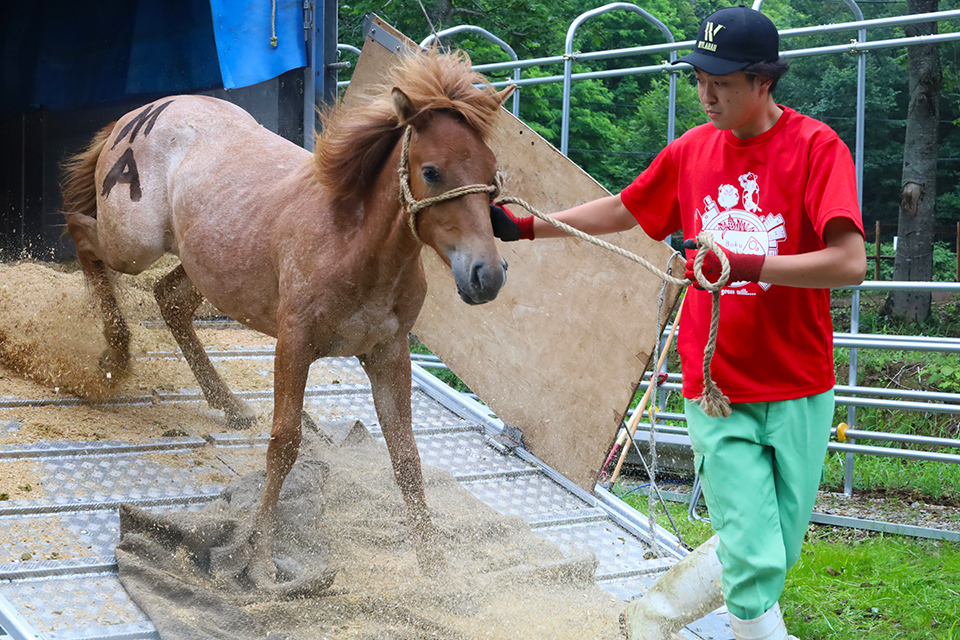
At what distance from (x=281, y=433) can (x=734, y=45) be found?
212 centimetres

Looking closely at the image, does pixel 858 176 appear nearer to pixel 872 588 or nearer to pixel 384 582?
pixel 872 588

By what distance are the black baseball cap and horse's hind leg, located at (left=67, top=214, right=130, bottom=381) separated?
3.48 metres


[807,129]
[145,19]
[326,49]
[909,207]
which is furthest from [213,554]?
[909,207]

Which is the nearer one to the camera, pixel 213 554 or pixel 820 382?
pixel 820 382

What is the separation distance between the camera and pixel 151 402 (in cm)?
460

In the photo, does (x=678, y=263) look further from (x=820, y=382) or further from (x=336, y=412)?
(x=336, y=412)

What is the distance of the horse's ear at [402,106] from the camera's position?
2.80 m

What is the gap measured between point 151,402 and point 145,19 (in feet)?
9.90

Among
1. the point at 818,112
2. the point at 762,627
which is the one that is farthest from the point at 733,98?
the point at 818,112

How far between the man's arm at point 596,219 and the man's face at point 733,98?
632 millimetres

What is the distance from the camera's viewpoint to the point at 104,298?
4746mm

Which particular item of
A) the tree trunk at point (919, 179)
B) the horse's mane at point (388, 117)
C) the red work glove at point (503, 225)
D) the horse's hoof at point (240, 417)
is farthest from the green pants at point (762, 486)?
the tree trunk at point (919, 179)

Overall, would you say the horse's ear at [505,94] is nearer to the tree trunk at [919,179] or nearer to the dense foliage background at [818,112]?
the tree trunk at [919,179]

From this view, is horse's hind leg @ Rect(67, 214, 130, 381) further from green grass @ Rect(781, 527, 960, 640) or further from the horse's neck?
green grass @ Rect(781, 527, 960, 640)
